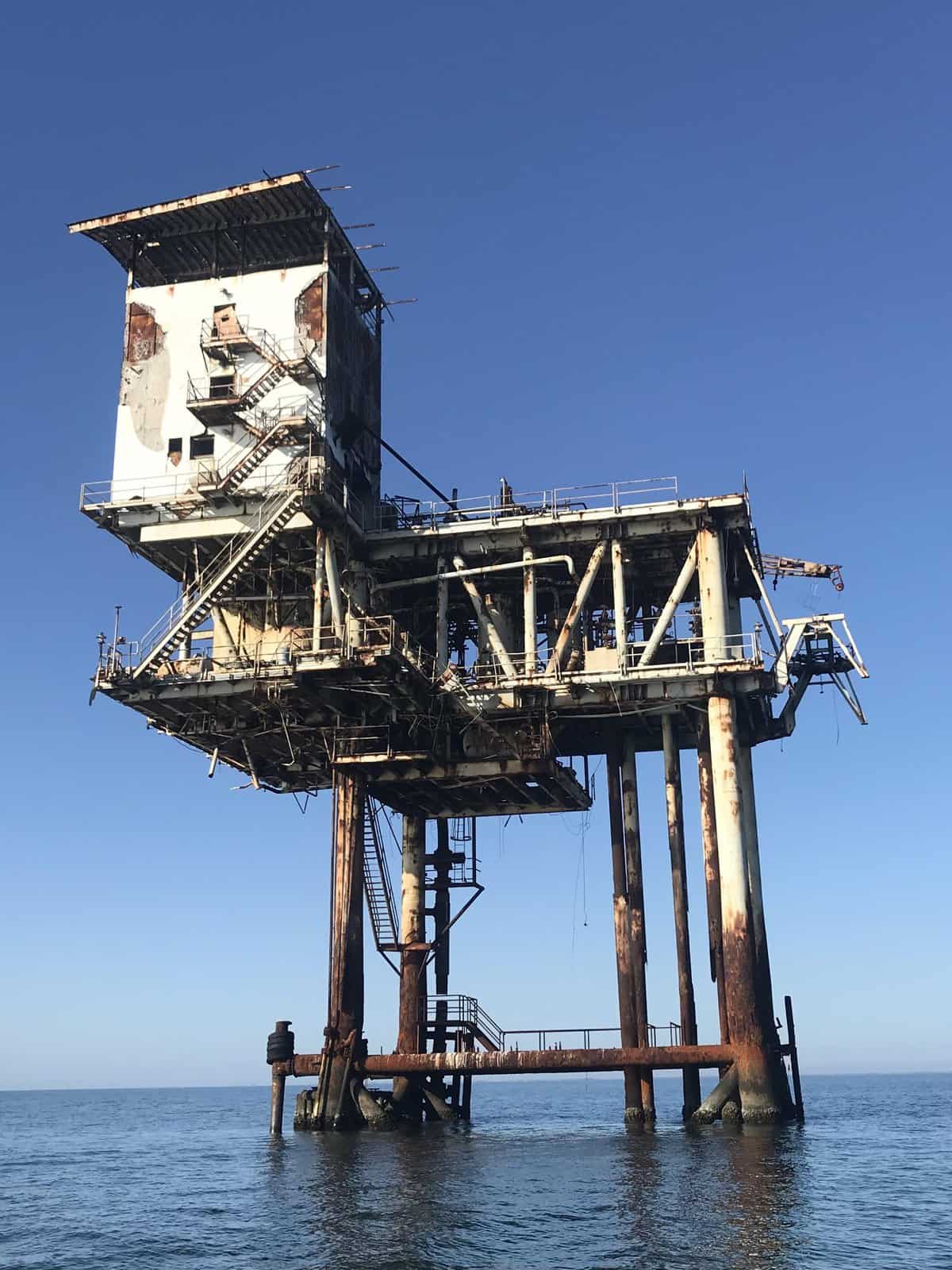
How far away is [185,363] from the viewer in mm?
50156

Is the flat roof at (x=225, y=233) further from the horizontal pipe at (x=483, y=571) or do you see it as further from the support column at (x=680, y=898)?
the support column at (x=680, y=898)

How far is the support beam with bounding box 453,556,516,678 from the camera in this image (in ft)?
155

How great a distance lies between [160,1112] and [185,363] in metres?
97.9

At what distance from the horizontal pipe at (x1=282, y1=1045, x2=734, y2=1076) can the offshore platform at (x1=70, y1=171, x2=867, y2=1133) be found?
87 mm

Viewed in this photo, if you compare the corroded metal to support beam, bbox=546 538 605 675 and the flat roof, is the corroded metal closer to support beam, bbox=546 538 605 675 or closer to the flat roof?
support beam, bbox=546 538 605 675

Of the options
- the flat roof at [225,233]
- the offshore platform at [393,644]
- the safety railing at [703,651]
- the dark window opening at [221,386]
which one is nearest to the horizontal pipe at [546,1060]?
the offshore platform at [393,644]

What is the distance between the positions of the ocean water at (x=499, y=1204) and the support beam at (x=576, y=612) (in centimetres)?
1538

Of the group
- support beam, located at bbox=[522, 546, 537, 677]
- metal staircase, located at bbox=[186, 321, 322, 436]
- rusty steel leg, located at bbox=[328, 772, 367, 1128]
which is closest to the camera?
rusty steel leg, located at bbox=[328, 772, 367, 1128]

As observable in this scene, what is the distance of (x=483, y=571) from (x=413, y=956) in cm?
1554

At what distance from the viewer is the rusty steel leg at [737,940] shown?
4072 cm

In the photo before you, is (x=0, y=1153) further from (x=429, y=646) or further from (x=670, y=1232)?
(x=670, y=1232)

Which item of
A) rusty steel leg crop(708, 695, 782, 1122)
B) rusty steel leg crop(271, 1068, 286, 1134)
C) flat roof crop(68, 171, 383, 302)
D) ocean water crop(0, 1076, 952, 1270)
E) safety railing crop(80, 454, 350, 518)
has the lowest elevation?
ocean water crop(0, 1076, 952, 1270)

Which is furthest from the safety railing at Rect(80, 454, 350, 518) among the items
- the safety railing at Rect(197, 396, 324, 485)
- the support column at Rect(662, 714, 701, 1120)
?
the support column at Rect(662, 714, 701, 1120)

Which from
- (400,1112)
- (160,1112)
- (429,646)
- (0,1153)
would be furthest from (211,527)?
(160,1112)
